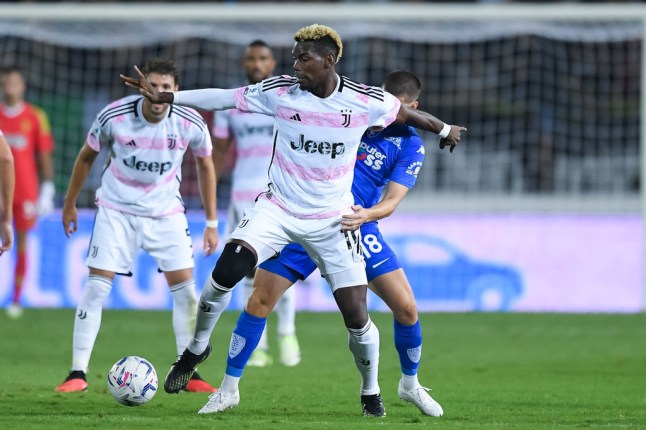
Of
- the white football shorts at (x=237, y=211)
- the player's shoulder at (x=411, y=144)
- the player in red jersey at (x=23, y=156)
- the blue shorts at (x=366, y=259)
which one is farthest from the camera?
the player in red jersey at (x=23, y=156)

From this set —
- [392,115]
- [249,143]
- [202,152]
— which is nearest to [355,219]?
[392,115]

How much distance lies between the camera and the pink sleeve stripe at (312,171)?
6.68 m

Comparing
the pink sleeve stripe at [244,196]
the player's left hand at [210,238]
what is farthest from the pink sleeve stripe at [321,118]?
the pink sleeve stripe at [244,196]

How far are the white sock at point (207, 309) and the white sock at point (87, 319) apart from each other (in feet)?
4.41

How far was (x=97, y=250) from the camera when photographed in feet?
26.7

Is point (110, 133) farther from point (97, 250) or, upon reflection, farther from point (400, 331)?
point (400, 331)

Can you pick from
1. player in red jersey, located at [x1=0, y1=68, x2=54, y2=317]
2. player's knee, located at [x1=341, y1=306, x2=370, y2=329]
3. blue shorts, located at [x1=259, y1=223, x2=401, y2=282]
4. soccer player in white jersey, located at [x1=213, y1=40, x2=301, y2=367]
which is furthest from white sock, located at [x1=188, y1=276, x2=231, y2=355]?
player in red jersey, located at [x1=0, y1=68, x2=54, y2=317]

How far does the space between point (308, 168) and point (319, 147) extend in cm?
13

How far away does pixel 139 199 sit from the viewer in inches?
324

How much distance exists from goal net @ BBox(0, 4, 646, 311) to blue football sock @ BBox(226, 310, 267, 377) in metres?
8.65

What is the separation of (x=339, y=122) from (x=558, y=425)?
1956 mm

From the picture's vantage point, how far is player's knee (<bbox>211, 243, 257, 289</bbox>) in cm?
661

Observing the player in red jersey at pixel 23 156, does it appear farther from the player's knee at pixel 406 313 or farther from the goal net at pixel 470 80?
the player's knee at pixel 406 313

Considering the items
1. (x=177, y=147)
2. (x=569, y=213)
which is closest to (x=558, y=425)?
(x=177, y=147)
